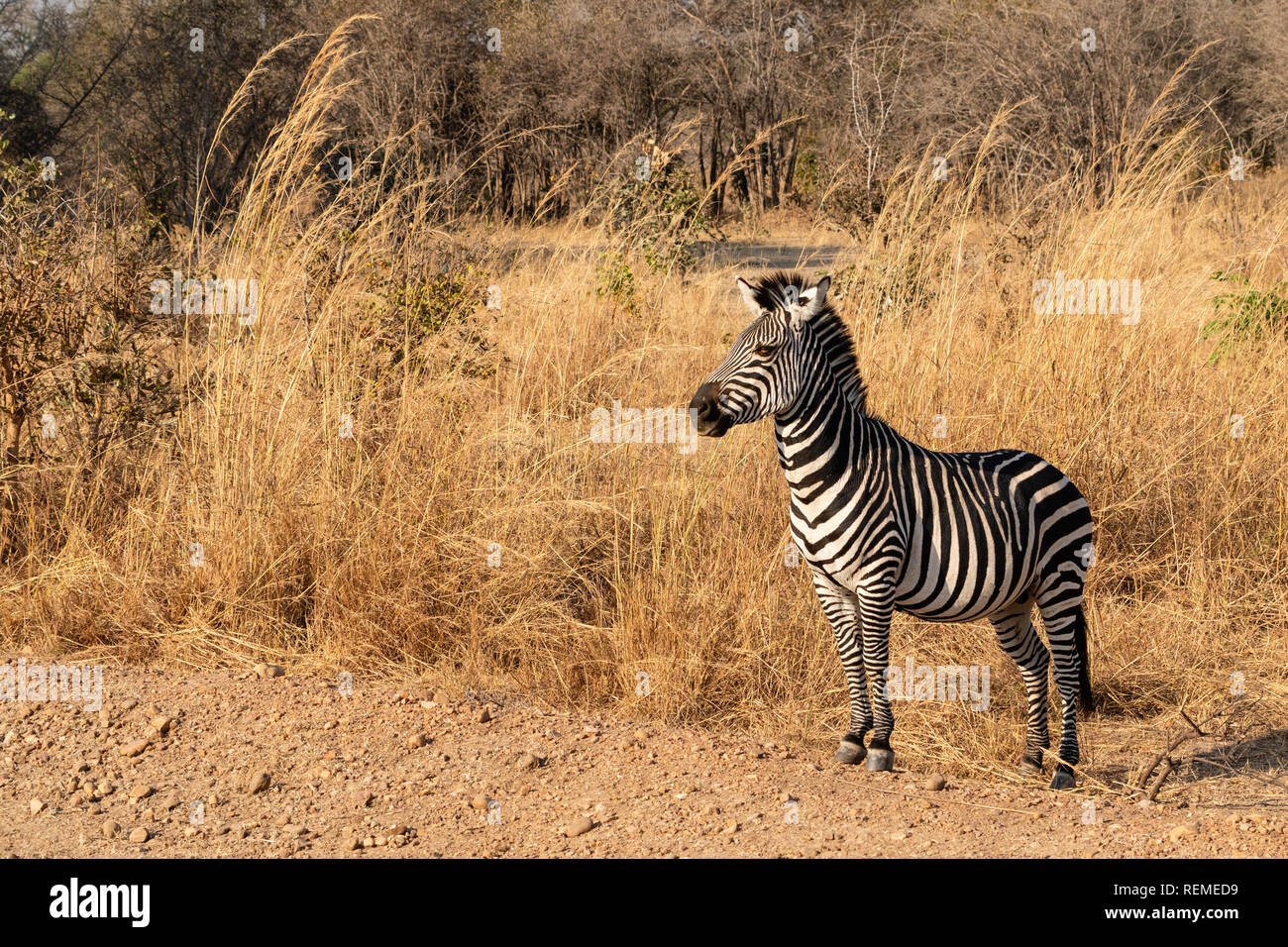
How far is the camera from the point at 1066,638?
3588 millimetres

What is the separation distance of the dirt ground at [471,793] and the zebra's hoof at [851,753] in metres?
0.07

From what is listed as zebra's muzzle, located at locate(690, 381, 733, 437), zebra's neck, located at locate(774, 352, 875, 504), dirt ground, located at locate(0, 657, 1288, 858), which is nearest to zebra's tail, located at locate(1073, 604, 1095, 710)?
dirt ground, located at locate(0, 657, 1288, 858)

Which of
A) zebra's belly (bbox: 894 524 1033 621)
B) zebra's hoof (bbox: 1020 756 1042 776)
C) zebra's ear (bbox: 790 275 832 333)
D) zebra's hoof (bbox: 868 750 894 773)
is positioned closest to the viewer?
zebra's ear (bbox: 790 275 832 333)

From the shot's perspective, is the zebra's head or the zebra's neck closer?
the zebra's head

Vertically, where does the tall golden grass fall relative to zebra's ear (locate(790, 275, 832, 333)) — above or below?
below

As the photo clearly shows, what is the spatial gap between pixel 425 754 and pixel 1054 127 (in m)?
10.6

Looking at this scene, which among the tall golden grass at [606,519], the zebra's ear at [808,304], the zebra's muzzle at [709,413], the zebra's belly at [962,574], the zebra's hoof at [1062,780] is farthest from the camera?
the tall golden grass at [606,519]

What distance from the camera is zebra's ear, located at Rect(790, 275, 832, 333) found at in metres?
3.18

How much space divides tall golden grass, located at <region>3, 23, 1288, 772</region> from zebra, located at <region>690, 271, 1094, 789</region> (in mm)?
544

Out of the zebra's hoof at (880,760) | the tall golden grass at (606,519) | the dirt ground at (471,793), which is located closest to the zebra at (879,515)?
the zebra's hoof at (880,760)

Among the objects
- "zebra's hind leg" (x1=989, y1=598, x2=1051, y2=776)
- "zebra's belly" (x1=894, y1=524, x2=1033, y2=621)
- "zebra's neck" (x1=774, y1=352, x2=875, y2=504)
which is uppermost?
"zebra's neck" (x1=774, y1=352, x2=875, y2=504)

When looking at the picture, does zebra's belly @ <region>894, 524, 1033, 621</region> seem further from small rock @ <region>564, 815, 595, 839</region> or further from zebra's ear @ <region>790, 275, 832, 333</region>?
small rock @ <region>564, 815, 595, 839</region>

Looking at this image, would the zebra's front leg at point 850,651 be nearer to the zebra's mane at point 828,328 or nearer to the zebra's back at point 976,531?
the zebra's back at point 976,531

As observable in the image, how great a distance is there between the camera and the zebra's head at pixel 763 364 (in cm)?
309
